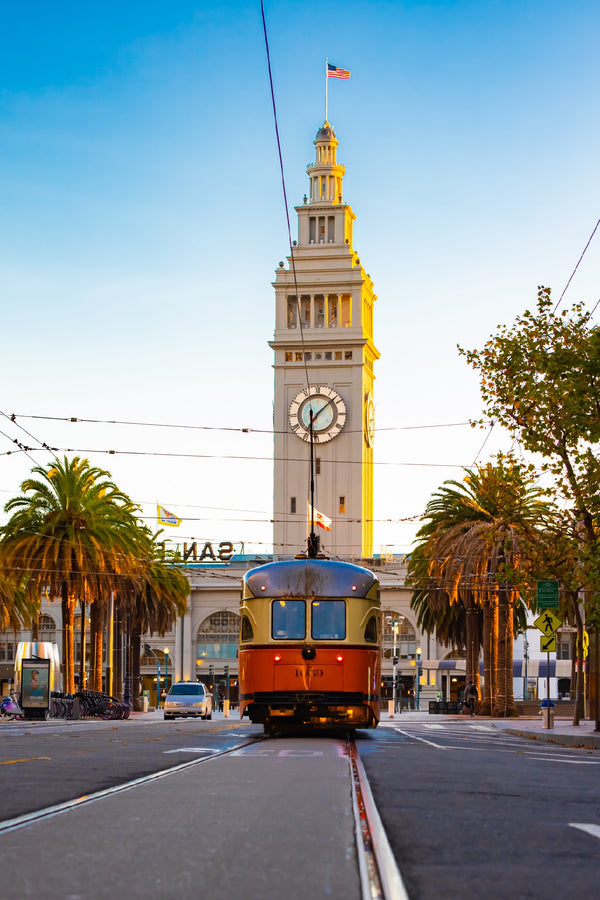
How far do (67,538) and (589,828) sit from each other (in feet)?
133

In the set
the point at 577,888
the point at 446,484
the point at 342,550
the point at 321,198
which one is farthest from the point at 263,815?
the point at 321,198

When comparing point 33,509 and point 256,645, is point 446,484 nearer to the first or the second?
point 33,509

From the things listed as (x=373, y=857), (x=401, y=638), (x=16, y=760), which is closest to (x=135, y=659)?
(x=401, y=638)

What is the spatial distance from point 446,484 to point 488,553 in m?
6.82

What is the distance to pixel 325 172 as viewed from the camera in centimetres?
11369

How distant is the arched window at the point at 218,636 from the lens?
369ft

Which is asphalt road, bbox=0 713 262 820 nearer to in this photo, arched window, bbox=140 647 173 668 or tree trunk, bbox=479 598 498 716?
tree trunk, bbox=479 598 498 716

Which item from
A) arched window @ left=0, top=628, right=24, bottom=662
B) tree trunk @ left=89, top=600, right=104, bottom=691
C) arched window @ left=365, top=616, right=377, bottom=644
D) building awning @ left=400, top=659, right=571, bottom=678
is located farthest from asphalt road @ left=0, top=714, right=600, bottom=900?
arched window @ left=0, top=628, right=24, bottom=662

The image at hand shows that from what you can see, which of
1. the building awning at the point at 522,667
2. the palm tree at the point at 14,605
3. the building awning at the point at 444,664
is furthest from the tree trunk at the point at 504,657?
the building awning at the point at 444,664

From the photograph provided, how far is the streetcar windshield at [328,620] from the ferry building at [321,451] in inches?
3196

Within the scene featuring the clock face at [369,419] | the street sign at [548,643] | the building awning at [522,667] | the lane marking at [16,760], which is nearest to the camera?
the lane marking at [16,760]

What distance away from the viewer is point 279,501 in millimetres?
107812

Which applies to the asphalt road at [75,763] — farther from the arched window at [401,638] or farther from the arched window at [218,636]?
the arched window at [218,636]

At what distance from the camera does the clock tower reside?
108m
